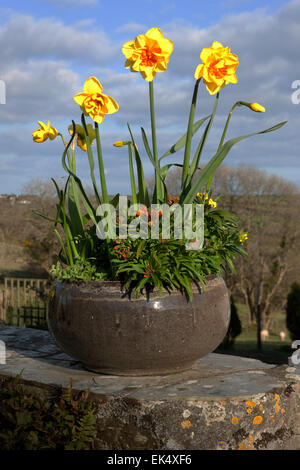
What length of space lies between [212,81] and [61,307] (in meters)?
1.60

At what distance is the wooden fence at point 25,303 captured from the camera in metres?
10.4

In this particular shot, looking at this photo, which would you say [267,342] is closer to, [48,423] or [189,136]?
[189,136]

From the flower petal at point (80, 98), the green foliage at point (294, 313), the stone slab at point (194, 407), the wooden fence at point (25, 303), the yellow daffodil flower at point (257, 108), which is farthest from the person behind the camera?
the green foliage at point (294, 313)

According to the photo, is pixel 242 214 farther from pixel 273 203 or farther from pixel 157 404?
pixel 157 404

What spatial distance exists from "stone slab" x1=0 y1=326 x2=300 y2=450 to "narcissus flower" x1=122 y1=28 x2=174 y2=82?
1743mm

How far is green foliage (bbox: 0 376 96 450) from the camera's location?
90.6 inches

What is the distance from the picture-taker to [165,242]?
8.70 ft

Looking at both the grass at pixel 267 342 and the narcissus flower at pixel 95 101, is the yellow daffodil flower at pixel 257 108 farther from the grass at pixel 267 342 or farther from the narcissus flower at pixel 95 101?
the grass at pixel 267 342

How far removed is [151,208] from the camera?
285cm

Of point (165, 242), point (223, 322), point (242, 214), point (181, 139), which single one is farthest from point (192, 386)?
point (242, 214)

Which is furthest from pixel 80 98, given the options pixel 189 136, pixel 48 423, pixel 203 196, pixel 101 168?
pixel 48 423

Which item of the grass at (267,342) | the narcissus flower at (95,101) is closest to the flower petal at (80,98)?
the narcissus flower at (95,101)

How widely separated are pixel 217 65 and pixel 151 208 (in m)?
0.91
